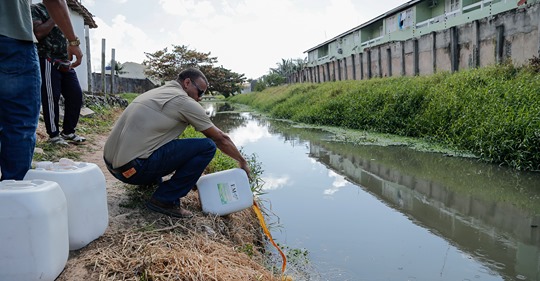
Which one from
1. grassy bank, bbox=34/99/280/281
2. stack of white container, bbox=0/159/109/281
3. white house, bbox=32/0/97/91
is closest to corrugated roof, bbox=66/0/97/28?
white house, bbox=32/0/97/91

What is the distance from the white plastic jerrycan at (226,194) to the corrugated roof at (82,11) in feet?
37.4

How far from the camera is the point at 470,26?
33.7 ft

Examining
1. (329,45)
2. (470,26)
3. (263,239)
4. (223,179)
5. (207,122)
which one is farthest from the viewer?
(329,45)

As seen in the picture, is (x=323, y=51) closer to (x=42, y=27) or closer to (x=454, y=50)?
(x=454, y=50)

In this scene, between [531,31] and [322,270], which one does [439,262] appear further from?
[531,31]

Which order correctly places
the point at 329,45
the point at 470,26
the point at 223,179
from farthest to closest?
the point at 329,45 < the point at 470,26 < the point at 223,179

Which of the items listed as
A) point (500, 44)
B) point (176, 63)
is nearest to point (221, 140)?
point (500, 44)

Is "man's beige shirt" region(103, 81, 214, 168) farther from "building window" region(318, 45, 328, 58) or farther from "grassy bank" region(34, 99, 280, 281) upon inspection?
"building window" region(318, 45, 328, 58)

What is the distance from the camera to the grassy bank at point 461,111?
19.0ft

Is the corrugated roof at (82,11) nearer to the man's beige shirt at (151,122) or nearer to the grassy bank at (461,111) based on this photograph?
the grassy bank at (461,111)

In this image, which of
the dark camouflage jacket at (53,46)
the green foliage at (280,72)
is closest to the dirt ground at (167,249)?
the dark camouflage jacket at (53,46)

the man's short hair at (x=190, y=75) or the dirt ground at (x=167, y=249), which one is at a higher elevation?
the man's short hair at (x=190, y=75)

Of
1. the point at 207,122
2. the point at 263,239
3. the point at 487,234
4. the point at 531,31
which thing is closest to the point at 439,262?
the point at 487,234

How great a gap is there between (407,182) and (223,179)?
134 inches
